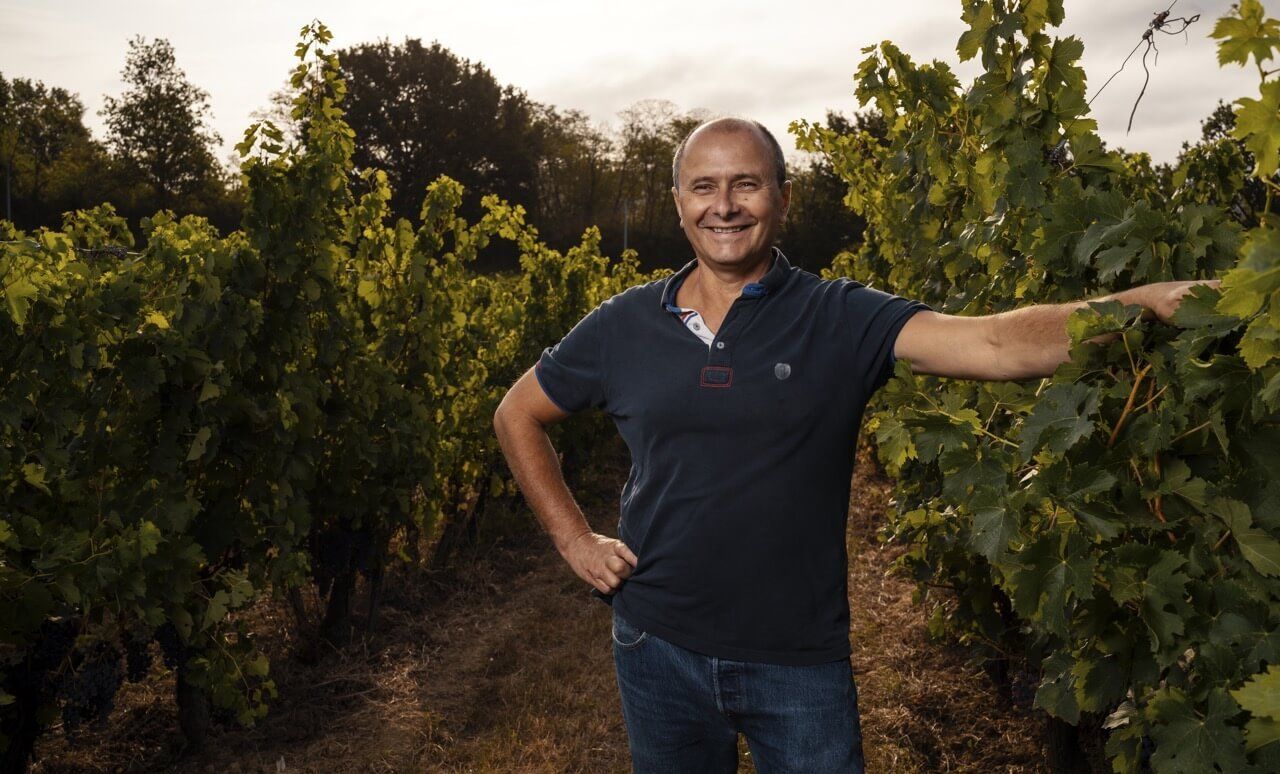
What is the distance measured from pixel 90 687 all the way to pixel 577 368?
234cm

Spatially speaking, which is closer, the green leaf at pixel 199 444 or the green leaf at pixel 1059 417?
the green leaf at pixel 1059 417

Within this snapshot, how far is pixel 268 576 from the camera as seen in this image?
449 centimetres

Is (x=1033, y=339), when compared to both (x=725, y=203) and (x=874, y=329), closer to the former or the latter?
(x=874, y=329)

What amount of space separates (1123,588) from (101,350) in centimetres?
348

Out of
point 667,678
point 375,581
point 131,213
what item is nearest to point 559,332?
point 375,581

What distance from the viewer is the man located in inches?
80.1

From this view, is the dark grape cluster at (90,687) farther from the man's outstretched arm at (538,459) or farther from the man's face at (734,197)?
the man's face at (734,197)

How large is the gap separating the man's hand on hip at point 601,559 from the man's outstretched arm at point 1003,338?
715 mm

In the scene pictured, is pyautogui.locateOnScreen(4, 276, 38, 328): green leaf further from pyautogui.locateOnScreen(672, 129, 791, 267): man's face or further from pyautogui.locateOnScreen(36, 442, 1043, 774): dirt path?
pyautogui.locateOnScreen(672, 129, 791, 267): man's face

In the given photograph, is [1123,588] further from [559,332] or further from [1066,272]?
[559,332]

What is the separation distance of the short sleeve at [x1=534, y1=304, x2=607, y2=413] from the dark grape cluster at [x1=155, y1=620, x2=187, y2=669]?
2186mm

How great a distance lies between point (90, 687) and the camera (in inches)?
141

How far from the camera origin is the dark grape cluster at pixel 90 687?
3.58 m

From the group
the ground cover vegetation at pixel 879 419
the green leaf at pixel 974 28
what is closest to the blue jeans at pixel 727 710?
the ground cover vegetation at pixel 879 419
